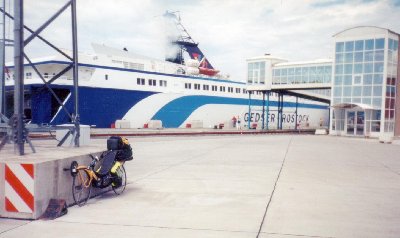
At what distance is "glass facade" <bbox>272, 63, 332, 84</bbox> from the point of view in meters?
37.8

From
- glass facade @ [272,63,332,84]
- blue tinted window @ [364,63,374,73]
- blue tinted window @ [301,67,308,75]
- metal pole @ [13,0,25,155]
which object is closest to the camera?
metal pole @ [13,0,25,155]

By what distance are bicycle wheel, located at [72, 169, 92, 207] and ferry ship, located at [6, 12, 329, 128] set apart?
1994 cm

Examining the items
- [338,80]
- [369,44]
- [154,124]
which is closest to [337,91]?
[338,80]

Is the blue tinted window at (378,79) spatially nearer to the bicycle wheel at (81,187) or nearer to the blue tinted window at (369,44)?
the blue tinted window at (369,44)

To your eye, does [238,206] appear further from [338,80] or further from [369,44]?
[338,80]

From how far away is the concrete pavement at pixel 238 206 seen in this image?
5.12m

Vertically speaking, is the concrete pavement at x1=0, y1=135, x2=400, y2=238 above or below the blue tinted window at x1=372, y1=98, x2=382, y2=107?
below

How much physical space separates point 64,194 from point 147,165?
581 centimetres

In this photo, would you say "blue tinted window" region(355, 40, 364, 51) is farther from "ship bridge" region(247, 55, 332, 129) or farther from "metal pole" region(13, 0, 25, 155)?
"metal pole" region(13, 0, 25, 155)

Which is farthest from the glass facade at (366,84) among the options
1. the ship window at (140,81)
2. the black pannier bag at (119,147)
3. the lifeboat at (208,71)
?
the black pannier bag at (119,147)

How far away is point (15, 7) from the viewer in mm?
6613

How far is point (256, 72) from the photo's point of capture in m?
43.6

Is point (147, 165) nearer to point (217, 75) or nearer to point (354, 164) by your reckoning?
point (354, 164)

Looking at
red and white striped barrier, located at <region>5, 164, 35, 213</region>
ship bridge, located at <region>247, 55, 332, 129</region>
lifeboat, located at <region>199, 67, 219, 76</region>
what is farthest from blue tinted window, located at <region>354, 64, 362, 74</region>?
red and white striped barrier, located at <region>5, 164, 35, 213</region>
